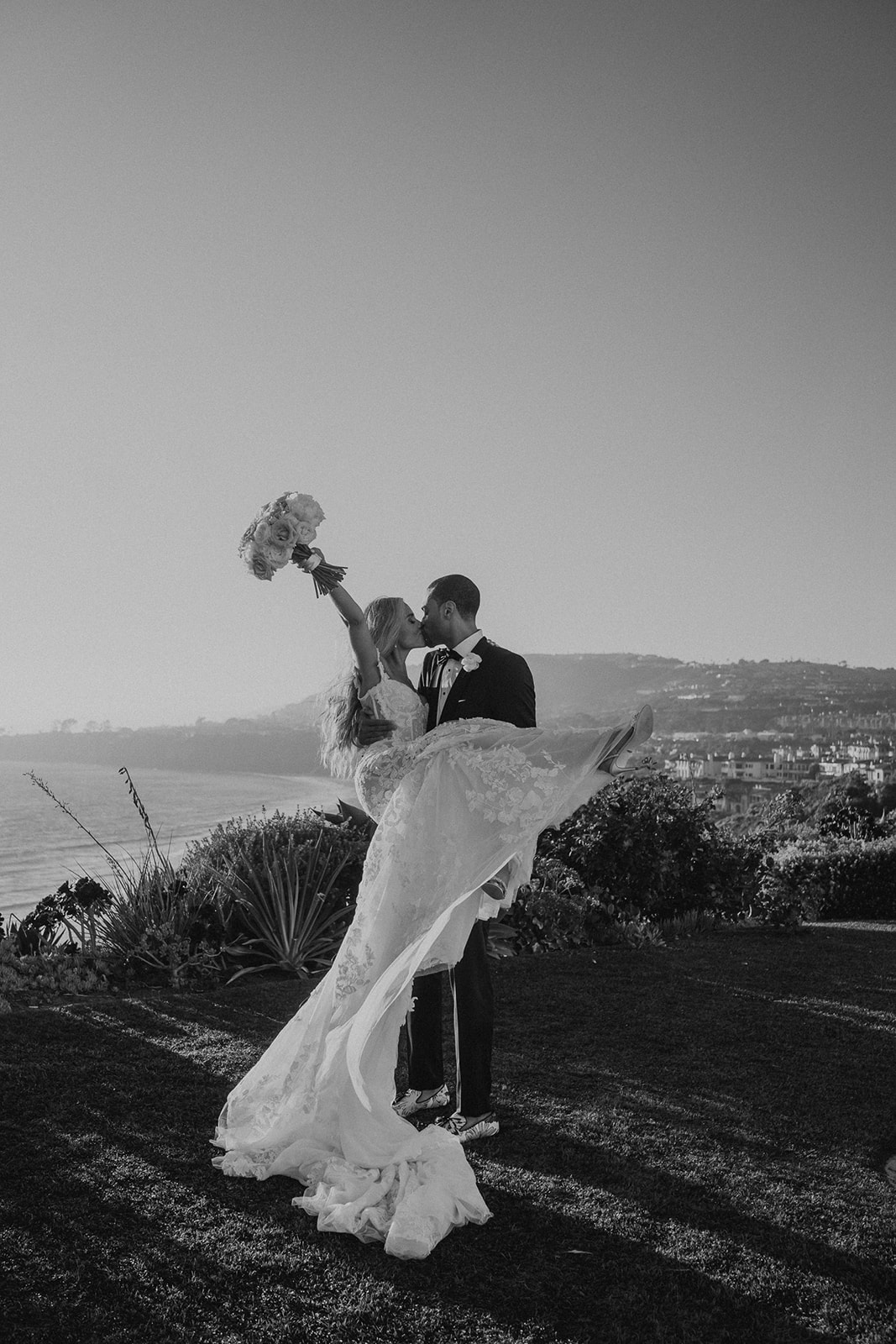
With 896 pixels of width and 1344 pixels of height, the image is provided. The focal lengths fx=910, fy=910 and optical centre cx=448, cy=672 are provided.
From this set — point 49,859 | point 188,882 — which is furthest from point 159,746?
point 188,882

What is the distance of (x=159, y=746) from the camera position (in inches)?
→ 733

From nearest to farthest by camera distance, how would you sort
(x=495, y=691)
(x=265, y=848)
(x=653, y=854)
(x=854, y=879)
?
(x=495, y=691) → (x=265, y=848) → (x=653, y=854) → (x=854, y=879)

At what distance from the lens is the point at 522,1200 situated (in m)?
3.14

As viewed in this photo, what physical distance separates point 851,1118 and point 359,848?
14.7 ft

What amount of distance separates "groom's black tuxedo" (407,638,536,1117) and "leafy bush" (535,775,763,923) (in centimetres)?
485

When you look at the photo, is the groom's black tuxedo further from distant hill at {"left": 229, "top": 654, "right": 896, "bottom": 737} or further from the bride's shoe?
distant hill at {"left": 229, "top": 654, "right": 896, "bottom": 737}

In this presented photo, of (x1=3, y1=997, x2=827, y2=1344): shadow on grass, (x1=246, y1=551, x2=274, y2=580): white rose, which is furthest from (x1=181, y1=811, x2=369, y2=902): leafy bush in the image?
(x1=246, y1=551, x2=274, y2=580): white rose

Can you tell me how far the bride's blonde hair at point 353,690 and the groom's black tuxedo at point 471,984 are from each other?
1.03 feet

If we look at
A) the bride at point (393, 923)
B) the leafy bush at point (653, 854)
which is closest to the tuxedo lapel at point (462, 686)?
the bride at point (393, 923)

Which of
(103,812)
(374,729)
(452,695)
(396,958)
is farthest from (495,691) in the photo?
(103,812)

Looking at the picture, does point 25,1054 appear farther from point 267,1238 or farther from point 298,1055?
point 267,1238

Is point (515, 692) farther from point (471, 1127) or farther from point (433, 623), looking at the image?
point (471, 1127)

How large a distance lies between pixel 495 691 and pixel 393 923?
108 centimetres

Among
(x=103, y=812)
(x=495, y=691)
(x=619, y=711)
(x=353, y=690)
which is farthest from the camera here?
(x=619, y=711)
